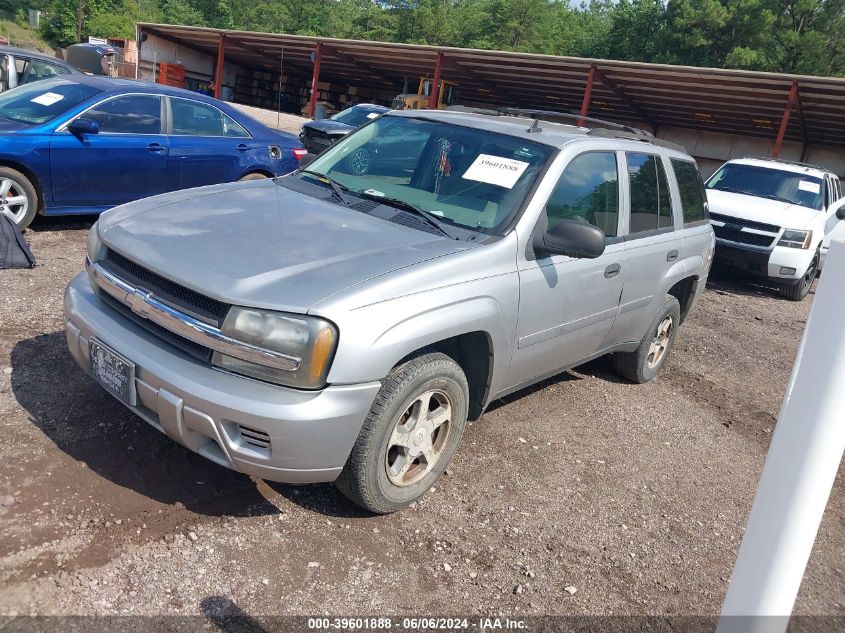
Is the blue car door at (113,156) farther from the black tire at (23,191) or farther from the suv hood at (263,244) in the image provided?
the suv hood at (263,244)

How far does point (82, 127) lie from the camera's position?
6.57 metres

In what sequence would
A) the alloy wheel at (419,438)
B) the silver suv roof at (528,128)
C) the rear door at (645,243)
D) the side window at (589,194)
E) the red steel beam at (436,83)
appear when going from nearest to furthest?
the alloy wheel at (419,438) < the side window at (589,194) < the silver suv roof at (528,128) < the rear door at (645,243) < the red steel beam at (436,83)

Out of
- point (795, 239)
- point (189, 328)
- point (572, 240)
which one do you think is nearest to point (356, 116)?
point (795, 239)

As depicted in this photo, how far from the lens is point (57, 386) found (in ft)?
13.1

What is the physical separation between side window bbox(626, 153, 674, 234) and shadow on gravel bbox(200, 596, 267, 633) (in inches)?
126

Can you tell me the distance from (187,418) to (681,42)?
143 ft

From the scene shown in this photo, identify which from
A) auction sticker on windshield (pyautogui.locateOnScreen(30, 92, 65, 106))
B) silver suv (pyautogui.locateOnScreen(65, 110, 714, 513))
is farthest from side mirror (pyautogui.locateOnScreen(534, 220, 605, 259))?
auction sticker on windshield (pyautogui.locateOnScreen(30, 92, 65, 106))

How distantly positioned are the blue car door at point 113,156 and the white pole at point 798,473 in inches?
265

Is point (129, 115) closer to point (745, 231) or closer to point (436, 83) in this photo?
point (745, 231)

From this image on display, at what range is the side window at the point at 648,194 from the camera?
15.0ft

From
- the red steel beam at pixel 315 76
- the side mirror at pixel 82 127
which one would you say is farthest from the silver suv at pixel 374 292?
the red steel beam at pixel 315 76

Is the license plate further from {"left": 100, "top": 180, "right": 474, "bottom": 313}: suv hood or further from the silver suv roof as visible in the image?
the silver suv roof

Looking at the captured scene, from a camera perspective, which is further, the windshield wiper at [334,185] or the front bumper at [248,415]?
the windshield wiper at [334,185]

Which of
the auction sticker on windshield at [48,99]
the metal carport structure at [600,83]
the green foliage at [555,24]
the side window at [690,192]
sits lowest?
the auction sticker on windshield at [48,99]
